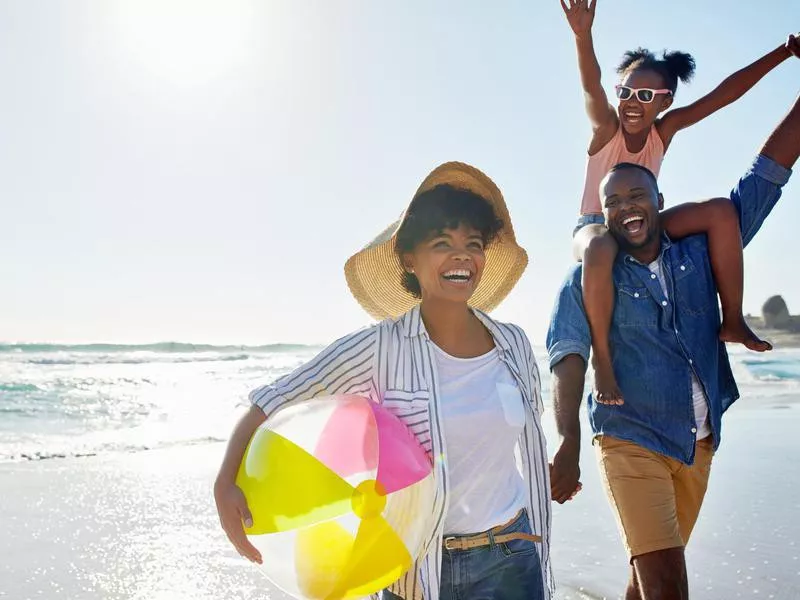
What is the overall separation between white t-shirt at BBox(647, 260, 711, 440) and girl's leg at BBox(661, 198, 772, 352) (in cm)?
22

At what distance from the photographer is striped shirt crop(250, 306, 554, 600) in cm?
247

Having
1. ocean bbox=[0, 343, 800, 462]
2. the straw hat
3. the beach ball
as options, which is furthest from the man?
ocean bbox=[0, 343, 800, 462]

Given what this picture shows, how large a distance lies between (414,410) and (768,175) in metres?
1.88

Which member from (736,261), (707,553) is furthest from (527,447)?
(707,553)

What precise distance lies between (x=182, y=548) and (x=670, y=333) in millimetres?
3902

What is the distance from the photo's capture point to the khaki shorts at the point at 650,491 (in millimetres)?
2996

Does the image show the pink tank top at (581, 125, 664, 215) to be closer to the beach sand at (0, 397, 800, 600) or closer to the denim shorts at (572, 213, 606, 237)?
the denim shorts at (572, 213, 606, 237)

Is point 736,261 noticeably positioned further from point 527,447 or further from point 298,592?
point 298,592

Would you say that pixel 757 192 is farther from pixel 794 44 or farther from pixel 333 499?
pixel 333 499

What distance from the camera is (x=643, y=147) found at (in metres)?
Result: 3.92

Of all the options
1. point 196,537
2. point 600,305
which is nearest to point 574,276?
point 600,305

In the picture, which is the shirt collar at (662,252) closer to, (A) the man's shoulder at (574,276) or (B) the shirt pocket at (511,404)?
(A) the man's shoulder at (574,276)

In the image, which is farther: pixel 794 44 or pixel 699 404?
pixel 794 44

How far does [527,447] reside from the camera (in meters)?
2.69
